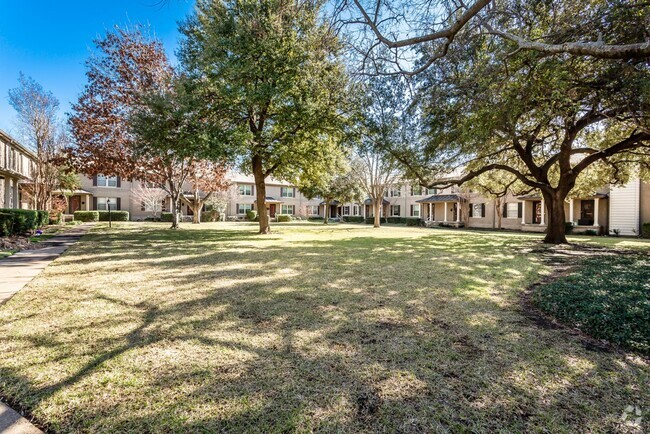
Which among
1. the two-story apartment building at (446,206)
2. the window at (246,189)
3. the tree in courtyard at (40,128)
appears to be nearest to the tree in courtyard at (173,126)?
the tree in courtyard at (40,128)

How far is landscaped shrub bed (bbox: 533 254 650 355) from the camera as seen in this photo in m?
3.37

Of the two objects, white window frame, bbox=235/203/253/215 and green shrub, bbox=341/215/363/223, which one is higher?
white window frame, bbox=235/203/253/215

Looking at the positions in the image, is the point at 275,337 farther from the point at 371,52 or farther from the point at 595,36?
the point at 595,36

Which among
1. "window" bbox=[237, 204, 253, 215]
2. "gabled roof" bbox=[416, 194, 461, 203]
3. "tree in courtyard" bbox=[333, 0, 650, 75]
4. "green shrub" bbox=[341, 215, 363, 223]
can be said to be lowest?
"green shrub" bbox=[341, 215, 363, 223]

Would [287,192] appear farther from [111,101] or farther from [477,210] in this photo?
[111,101]

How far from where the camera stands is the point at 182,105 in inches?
479

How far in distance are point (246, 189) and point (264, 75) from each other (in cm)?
3116

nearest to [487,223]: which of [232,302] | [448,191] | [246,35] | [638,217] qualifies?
[448,191]

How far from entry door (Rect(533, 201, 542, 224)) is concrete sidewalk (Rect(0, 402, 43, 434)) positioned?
104 ft

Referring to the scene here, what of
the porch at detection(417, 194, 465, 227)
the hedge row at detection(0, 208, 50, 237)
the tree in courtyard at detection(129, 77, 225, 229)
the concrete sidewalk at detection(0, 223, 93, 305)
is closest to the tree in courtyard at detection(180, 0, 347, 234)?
the tree in courtyard at detection(129, 77, 225, 229)

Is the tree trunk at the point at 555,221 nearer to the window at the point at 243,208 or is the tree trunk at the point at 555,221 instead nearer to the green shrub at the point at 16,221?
the green shrub at the point at 16,221

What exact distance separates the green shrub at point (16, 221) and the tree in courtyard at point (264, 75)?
8.59 m

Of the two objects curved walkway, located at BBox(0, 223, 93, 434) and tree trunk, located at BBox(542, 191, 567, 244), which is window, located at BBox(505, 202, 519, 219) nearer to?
tree trunk, located at BBox(542, 191, 567, 244)

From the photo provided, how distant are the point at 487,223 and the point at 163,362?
3234 centimetres
